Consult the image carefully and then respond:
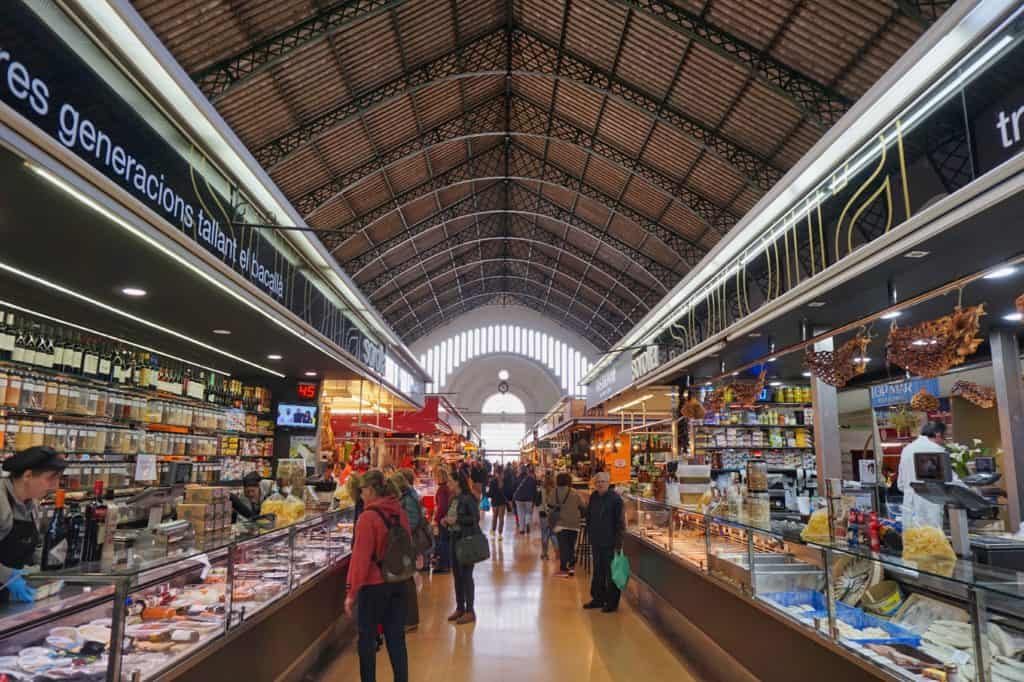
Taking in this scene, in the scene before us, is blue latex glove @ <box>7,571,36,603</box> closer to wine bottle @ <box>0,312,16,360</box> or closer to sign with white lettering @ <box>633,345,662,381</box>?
wine bottle @ <box>0,312,16,360</box>

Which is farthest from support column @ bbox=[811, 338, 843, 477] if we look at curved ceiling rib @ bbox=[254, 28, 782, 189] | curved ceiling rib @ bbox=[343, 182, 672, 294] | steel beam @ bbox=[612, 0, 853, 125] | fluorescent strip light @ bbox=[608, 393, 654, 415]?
curved ceiling rib @ bbox=[343, 182, 672, 294]

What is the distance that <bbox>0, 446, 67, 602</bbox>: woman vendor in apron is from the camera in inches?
104

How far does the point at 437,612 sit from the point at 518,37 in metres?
12.8

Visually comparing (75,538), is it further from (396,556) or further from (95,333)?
(95,333)

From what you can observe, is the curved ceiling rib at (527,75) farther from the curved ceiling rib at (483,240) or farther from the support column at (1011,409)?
the curved ceiling rib at (483,240)

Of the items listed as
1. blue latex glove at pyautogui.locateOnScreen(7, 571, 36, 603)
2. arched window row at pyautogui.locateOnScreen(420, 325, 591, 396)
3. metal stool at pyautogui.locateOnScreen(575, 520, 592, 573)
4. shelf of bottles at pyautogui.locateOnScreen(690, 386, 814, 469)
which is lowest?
metal stool at pyautogui.locateOnScreen(575, 520, 592, 573)

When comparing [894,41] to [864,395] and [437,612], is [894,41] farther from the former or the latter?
[437,612]

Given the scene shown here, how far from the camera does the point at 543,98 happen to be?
56.1 feet

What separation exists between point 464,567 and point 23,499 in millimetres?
4150

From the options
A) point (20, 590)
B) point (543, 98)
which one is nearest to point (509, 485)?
point (543, 98)

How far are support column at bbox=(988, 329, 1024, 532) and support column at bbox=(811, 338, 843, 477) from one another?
5.90 feet

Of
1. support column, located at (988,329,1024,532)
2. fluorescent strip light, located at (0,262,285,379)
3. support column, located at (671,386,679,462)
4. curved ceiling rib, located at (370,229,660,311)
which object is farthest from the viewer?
curved ceiling rib, located at (370,229,660,311)

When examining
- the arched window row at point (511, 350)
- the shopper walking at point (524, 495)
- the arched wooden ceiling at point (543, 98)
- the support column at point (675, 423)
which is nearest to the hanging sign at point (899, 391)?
the support column at point (675, 423)

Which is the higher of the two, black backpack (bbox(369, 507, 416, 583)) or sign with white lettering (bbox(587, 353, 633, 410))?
sign with white lettering (bbox(587, 353, 633, 410))
